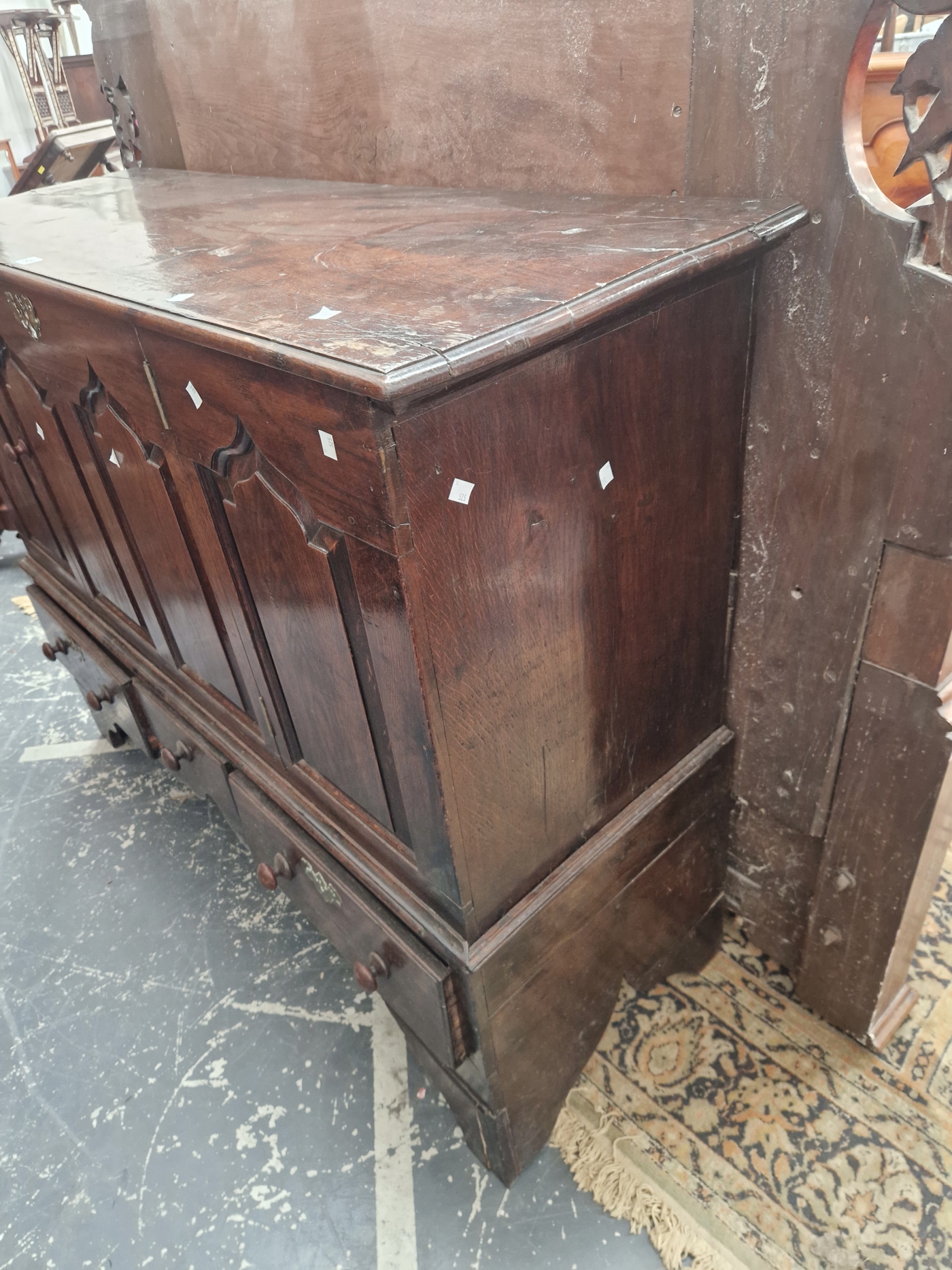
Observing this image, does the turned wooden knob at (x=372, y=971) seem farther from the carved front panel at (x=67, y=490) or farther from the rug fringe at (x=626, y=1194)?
the carved front panel at (x=67, y=490)

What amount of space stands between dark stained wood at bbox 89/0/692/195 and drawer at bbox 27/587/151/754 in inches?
39.1

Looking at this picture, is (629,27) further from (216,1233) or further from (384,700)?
(216,1233)

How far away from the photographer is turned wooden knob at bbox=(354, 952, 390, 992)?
1048mm

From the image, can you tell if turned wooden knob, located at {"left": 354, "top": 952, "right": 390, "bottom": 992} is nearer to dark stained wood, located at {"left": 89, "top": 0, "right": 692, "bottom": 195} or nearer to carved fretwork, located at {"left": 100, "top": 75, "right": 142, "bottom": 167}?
dark stained wood, located at {"left": 89, "top": 0, "right": 692, "bottom": 195}

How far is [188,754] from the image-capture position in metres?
1.45

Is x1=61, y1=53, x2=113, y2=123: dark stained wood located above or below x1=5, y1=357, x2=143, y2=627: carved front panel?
above

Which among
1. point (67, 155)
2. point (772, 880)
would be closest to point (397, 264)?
point (772, 880)

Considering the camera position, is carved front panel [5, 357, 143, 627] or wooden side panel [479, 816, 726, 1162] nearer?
wooden side panel [479, 816, 726, 1162]

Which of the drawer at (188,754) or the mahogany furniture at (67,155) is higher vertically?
the mahogany furniture at (67,155)

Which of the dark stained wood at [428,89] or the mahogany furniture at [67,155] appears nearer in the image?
the dark stained wood at [428,89]

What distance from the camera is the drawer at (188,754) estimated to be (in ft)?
4.53

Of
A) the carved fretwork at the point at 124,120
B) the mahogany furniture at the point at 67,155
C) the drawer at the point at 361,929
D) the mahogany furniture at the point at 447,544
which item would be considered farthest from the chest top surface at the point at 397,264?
the mahogany furniture at the point at 67,155

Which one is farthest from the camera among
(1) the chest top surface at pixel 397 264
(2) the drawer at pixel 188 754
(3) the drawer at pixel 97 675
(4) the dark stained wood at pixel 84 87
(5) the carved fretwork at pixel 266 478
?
(4) the dark stained wood at pixel 84 87

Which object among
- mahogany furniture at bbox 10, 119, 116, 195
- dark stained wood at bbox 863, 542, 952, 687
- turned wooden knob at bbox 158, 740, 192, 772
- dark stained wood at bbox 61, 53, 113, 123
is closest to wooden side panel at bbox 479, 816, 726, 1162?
dark stained wood at bbox 863, 542, 952, 687
